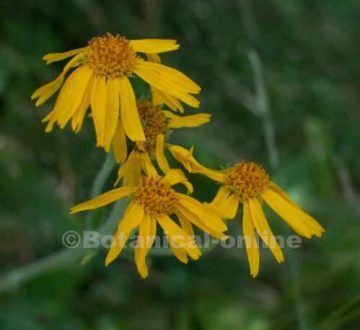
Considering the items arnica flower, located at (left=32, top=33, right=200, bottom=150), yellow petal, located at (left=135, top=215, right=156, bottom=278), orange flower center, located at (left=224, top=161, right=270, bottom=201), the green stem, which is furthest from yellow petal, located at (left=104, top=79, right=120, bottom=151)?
orange flower center, located at (left=224, top=161, right=270, bottom=201)

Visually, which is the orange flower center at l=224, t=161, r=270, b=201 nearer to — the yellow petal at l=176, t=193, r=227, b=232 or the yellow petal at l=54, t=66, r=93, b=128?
the yellow petal at l=176, t=193, r=227, b=232

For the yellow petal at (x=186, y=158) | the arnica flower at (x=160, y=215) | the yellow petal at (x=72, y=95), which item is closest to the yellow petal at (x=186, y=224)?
the arnica flower at (x=160, y=215)

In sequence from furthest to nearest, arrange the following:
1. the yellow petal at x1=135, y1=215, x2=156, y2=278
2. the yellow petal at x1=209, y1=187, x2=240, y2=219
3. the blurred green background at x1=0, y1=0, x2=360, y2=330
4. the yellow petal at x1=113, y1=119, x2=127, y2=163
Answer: the blurred green background at x1=0, y1=0, x2=360, y2=330, the yellow petal at x1=209, y1=187, x2=240, y2=219, the yellow petal at x1=113, y1=119, x2=127, y2=163, the yellow petal at x1=135, y1=215, x2=156, y2=278

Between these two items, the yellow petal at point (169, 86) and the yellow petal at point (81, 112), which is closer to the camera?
the yellow petal at point (81, 112)

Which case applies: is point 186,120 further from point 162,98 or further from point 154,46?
point 154,46

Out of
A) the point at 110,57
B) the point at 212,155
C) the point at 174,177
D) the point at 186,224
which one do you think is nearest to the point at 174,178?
the point at 174,177

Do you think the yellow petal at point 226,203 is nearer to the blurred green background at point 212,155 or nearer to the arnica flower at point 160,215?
the arnica flower at point 160,215

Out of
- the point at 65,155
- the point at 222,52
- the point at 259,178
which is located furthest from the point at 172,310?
the point at 222,52
